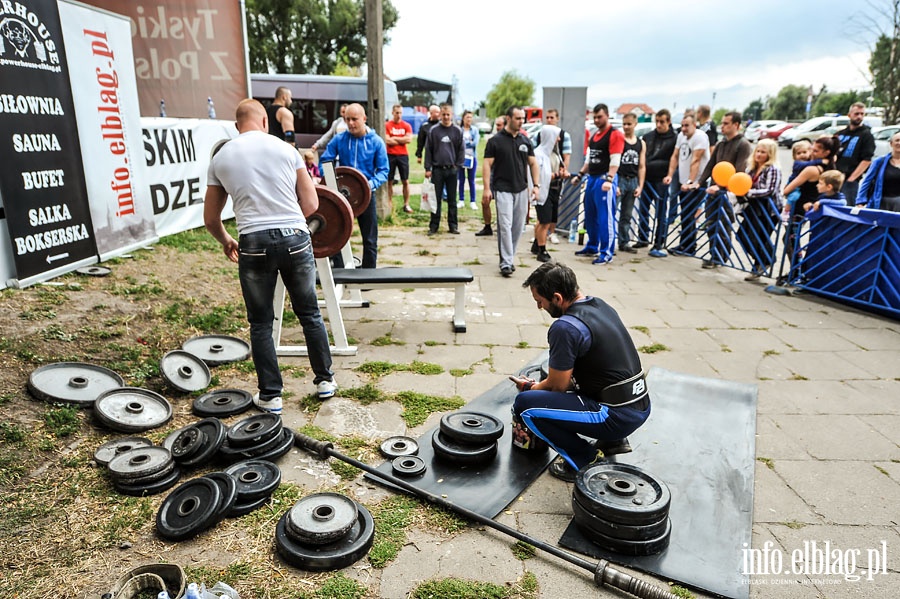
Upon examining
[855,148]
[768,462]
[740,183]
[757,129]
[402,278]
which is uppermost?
[757,129]

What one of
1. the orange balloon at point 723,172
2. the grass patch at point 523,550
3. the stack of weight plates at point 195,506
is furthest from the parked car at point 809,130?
the stack of weight plates at point 195,506

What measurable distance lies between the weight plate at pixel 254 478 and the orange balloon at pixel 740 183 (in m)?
6.68

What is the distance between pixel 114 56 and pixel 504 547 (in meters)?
7.10

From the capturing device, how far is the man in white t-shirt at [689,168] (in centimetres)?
844

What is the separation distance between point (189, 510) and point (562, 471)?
6.66 ft

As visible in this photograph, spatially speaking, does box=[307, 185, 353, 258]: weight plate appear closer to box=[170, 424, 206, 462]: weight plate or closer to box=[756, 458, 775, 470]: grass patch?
box=[170, 424, 206, 462]: weight plate

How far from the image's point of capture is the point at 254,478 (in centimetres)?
304

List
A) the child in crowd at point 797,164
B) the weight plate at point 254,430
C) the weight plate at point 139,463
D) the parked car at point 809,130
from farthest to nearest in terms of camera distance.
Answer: the parked car at point 809,130 → the child in crowd at point 797,164 → the weight plate at point 254,430 → the weight plate at point 139,463

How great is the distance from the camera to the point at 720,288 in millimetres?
7285

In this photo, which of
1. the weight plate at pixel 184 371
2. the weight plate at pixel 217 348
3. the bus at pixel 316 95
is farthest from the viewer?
the bus at pixel 316 95

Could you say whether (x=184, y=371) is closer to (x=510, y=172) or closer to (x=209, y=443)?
(x=209, y=443)

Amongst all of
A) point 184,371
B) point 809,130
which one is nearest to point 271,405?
point 184,371

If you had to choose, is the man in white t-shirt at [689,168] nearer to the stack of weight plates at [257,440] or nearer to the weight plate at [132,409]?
the stack of weight plates at [257,440]

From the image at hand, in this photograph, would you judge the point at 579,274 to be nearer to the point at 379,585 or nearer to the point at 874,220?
the point at 874,220
